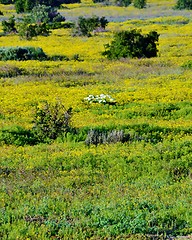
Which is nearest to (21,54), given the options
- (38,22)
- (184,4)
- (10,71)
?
(10,71)

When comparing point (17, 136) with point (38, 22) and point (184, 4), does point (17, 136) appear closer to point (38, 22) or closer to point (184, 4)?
point (38, 22)

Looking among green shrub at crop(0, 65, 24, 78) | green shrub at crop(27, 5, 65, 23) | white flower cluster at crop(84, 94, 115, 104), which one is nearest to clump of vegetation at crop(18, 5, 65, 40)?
green shrub at crop(27, 5, 65, 23)

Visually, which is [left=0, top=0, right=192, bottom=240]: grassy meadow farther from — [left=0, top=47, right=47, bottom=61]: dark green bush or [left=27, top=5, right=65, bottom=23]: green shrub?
[left=27, top=5, right=65, bottom=23]: green shrub

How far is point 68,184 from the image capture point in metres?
8.74

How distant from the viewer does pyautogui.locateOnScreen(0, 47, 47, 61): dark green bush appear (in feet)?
97.8

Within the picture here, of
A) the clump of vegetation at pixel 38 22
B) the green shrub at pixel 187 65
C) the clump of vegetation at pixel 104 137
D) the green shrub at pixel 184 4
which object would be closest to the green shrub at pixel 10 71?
the green shrub at pixel 187 65

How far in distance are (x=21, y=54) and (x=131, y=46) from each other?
6.45m

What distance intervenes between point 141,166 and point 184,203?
2.55 meters

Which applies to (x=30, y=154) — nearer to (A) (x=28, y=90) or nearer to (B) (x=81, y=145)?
(B) (x=81, y=145)

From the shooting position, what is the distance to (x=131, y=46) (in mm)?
31531

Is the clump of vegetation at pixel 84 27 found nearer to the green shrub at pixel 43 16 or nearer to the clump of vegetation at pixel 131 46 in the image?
the green shrub at pixel 43 16

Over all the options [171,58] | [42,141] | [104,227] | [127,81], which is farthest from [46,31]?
[104,227]

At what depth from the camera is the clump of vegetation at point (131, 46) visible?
31078mm

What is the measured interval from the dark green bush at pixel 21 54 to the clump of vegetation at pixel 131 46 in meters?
3.84
